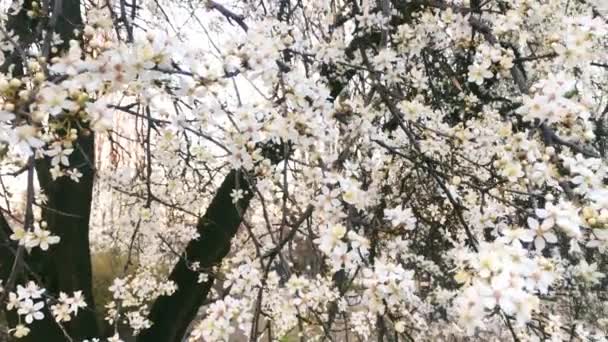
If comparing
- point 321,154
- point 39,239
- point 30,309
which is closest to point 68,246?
point 30,309

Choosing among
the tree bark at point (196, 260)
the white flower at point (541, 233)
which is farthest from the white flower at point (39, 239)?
the tree bark at point (196, 260)

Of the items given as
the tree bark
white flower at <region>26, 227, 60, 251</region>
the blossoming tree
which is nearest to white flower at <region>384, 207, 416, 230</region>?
the blossoming tree

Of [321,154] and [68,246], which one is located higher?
[68,246]

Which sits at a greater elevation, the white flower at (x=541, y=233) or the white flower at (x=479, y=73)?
the white flower at (x=479, y=73)

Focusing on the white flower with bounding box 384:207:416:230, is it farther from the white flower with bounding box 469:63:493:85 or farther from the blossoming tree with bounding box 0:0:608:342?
the white flower with bounding box 469:63:493:85

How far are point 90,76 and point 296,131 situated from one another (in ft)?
1.86

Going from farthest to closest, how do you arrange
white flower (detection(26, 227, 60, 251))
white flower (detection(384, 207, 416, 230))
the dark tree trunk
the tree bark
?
1. the tree bark
2. the dark tree trunk
3. white flower (detection(384, 207, 416, 230))
4. white flower (detection(26, 227, 60, 251))

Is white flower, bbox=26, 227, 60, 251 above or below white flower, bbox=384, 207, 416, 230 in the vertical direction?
below

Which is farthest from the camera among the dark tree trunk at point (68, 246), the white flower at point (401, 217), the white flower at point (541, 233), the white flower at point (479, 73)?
the dark tree trunk at point (68, 246)

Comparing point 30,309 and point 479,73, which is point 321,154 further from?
point 30,309

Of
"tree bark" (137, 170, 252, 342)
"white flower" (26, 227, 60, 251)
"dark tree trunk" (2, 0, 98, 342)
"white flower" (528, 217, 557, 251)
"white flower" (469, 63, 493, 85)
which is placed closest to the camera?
"white flower" (528, 217, 557, 251)

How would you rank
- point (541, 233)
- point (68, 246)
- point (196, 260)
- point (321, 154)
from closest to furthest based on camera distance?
point (541, 233)
point (321, 154)
point (68, 246)
point (196, 260)

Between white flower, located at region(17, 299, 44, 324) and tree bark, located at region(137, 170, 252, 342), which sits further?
tree bark, located at region(137, 170, 252, 342)

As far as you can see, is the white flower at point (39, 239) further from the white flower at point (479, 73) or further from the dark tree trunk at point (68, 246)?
the dark tree trunk at point (68, 246)
